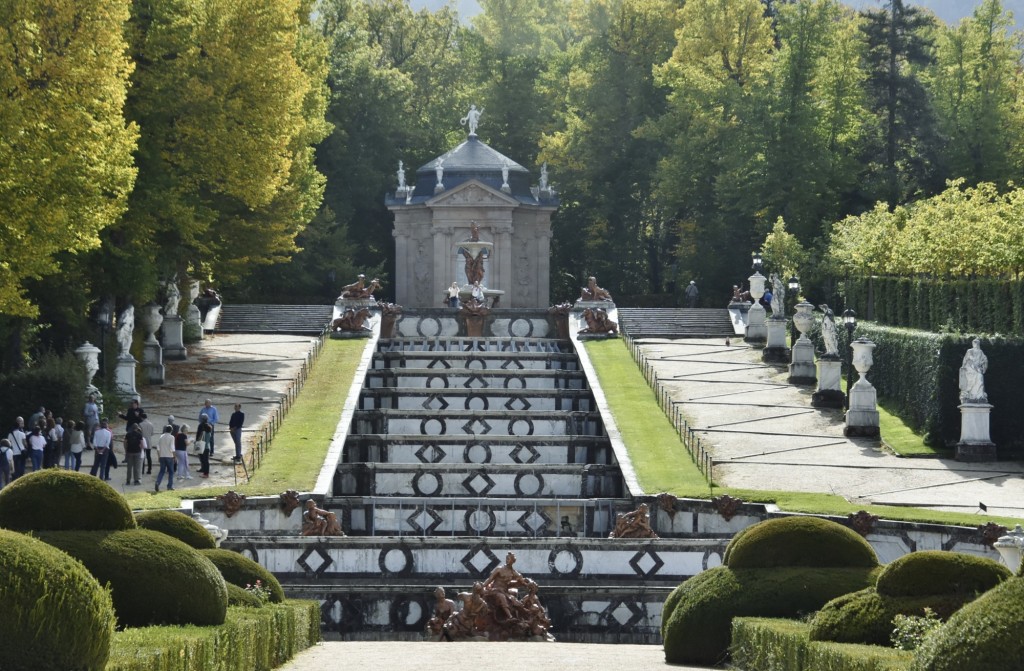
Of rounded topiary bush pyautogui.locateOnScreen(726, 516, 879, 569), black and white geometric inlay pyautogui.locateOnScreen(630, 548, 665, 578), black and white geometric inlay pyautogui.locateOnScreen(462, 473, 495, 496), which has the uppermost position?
rounded topiary bush pyautogui.locateOnScreen(726, 516, 879, 569)

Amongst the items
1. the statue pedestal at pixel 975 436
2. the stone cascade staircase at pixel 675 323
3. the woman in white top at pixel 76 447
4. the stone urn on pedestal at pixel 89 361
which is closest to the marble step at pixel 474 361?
the stone cascade staircase at pixel 675 323

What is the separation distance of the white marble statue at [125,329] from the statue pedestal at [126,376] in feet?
5.72

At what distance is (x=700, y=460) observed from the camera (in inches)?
1570

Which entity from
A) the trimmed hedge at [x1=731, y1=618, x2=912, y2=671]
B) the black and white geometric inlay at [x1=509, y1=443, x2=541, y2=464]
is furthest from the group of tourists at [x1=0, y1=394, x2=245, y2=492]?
the trimmed hedge at [x1=731, y1=618, x2=912, y2=671]

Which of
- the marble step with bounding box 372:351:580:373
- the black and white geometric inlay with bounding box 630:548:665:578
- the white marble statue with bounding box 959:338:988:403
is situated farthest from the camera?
the marble step with bounding box 372:351:580:373

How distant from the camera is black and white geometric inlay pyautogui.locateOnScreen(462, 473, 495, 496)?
1560 inches

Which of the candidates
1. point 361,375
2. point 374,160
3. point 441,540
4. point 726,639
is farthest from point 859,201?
point 726,639

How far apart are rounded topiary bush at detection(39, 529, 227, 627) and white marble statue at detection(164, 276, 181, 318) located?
119ft

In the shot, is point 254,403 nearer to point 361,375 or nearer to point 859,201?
Result: point 361,375

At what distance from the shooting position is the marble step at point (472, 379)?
4828cm

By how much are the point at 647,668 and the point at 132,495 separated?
16.9m

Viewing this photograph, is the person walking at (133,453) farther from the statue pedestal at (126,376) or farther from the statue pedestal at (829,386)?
the statue pedestal at (829,386)

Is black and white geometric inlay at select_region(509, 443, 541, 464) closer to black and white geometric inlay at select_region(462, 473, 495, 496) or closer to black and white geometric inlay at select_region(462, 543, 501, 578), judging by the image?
black and white geometric inlay at select_region(462, 473, 495, 496)

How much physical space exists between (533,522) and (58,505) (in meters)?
19.4
